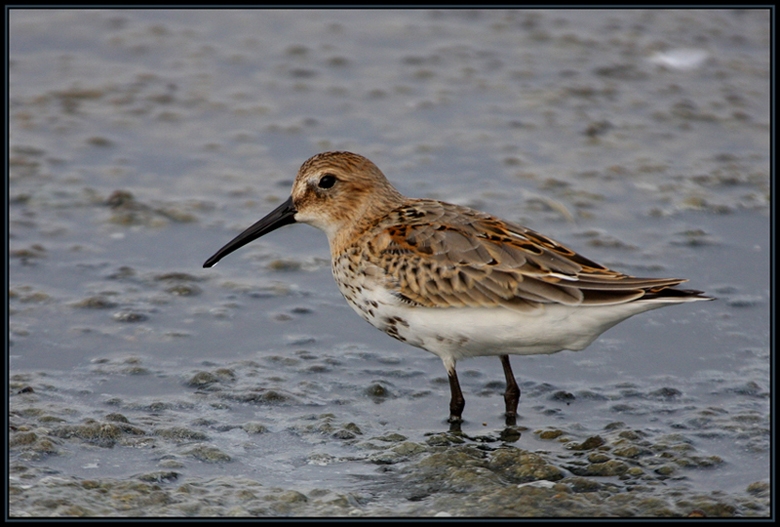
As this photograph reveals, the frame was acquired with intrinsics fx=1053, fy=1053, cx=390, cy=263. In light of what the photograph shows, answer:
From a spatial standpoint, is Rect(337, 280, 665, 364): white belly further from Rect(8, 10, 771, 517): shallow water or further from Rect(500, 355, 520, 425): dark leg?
Rect(8, 10, 771, 517): shallow water

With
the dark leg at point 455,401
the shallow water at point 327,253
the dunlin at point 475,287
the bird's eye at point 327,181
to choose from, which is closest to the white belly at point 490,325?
the dunlin at point 475,287

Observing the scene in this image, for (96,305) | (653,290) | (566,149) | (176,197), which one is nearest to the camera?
(653,290)

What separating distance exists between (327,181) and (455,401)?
5.50 feet

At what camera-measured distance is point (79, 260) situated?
8164 mm

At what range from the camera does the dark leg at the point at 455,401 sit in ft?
21.2

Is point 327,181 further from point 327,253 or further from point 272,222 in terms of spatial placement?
point 327,253

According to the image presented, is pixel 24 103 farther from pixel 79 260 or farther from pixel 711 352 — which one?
pixel 711 352

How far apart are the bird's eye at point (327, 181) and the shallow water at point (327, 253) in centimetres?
116

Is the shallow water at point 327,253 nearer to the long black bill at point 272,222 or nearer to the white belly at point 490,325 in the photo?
the white belly at point 490,325

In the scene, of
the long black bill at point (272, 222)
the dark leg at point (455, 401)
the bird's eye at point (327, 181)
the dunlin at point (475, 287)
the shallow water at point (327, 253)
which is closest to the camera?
the shallow water at point (327, 253)

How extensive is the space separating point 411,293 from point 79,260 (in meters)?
3.19

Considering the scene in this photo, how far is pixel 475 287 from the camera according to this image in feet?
20.1

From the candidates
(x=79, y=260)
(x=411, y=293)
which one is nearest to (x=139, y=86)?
(x=79, y=260)

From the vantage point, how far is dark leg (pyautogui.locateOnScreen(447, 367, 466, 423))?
6.45m
